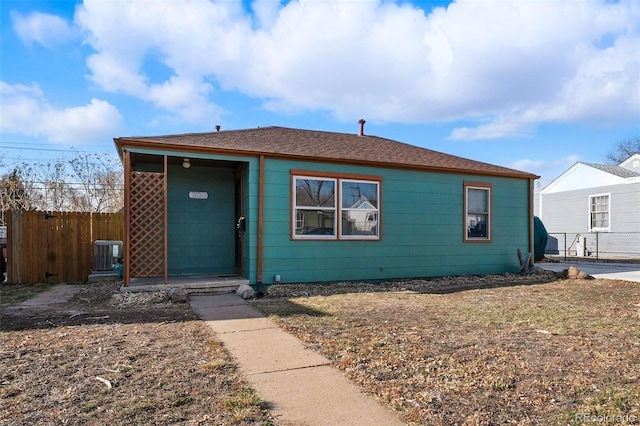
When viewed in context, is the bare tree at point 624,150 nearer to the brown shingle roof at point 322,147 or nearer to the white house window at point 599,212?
the white house window at point 599,212

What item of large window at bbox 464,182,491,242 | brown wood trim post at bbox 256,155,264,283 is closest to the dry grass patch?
brown wood trim post at bbox 256,155,264,283

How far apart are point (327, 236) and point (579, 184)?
49.9 ft

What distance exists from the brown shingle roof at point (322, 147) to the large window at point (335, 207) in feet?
1.62

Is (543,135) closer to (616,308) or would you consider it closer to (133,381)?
(616,308)

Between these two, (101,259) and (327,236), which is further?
(101,259)

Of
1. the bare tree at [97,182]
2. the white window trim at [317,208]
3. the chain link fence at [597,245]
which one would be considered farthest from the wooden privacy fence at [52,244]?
the chain link fence at [597,245]

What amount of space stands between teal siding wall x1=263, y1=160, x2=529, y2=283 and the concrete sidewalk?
122 inches

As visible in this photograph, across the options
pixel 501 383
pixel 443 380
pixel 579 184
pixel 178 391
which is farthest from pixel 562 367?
pixel 579 184

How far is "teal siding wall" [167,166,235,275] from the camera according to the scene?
29.4ft

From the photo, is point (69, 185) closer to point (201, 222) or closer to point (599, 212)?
point (201, 222)

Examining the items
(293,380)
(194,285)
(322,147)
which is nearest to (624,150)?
(322,147)

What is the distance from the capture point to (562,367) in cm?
353

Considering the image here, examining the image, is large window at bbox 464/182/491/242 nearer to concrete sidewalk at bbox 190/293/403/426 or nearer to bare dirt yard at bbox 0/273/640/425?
bare dirt yard at bbox 0/273/640/425

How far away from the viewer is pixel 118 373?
3.40 meters
